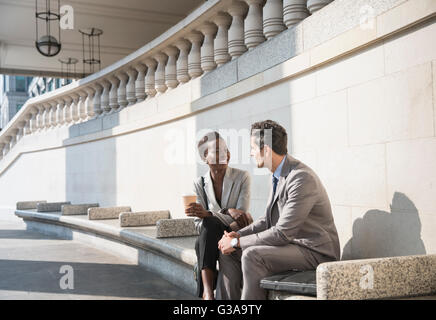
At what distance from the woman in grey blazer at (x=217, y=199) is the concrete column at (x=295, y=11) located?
1324 mm

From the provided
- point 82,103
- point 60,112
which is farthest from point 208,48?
point 60,112

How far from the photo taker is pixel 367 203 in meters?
3.50

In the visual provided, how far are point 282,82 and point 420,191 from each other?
1919 millimetres

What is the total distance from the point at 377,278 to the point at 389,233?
3.11ft

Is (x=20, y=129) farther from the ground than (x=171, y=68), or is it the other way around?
(x=171, y=68)

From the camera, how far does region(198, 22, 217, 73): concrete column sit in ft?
19.8

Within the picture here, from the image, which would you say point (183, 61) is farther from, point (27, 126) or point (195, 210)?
point (27, 126)

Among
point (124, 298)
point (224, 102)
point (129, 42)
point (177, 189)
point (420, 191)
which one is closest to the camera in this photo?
point (420, 191)

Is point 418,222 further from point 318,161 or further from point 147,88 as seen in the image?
point 147,88

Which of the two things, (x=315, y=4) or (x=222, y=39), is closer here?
(x=315, y=4)

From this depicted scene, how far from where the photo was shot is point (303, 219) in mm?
2936

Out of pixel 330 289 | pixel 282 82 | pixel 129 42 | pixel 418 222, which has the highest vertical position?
pixel 129 42

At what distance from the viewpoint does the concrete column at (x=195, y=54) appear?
6383mm
